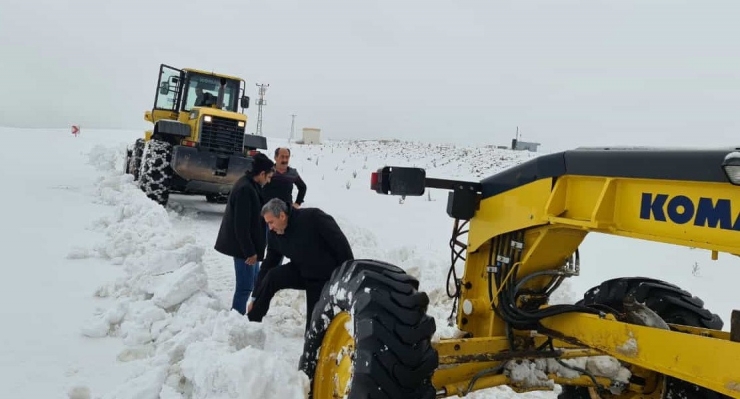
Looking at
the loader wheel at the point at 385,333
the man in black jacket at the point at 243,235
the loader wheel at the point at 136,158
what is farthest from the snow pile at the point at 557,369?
the loader wheel at the point at 136,158

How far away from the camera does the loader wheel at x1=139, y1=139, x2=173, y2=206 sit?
11.0 metres

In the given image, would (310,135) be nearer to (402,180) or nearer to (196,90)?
(196,90)

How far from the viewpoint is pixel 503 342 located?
3.20 m

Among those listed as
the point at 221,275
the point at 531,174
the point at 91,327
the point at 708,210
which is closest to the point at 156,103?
the point at 221,275

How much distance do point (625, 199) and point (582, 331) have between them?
0.84 m

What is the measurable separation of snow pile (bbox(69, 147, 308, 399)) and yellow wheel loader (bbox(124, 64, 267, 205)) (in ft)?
14.1

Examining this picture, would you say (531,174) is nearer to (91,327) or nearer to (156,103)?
(91,327)

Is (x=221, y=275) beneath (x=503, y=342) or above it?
beneath

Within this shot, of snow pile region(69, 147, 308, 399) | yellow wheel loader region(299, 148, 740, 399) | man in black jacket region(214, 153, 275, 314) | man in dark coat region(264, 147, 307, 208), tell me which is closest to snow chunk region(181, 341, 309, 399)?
snow pile region(69, 147, 308, 399)

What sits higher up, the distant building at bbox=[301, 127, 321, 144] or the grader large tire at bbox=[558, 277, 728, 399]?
the distant building at bbox=[301, 127, 321, 144]

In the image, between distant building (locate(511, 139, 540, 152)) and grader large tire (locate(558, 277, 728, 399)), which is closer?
grader large tire (locate(558, 277, 728, 399))

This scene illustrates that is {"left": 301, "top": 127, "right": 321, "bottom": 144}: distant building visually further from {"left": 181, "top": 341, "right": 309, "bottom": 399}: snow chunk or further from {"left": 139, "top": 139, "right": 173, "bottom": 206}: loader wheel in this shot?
{"left": 181, "top": 341, "right": 309, "bottom": 399}: snow chunk

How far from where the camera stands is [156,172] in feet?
36.4

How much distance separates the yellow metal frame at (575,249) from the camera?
7.07 ft
